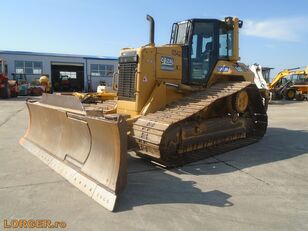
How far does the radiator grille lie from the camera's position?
720 centimetres

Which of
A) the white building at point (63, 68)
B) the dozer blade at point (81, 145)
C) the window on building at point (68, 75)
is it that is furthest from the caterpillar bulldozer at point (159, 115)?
the window on building at point (68, 75)

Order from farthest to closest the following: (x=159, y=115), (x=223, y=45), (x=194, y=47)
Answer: (x=223, y=45), (x=194, y=47), (x=159, y=115)

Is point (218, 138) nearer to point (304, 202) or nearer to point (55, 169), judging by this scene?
point (304, 202)

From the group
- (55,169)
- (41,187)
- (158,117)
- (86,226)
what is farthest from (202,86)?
(86,226)

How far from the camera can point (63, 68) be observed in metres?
41.4

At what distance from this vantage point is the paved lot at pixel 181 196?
12.8ft

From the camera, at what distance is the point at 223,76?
8477mm

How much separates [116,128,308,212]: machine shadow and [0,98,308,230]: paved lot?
0.5 inches

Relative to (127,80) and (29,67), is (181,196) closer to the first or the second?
(127,80)

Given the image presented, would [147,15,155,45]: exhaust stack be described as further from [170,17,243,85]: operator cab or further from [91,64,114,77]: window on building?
[91,64,114,77]: window on building

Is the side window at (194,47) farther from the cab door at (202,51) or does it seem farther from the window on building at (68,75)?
the window on building at (68,75)

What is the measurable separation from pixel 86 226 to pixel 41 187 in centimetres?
152

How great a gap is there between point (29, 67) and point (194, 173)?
35448 millimetres

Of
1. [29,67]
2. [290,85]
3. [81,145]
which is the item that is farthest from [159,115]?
[29,67]
